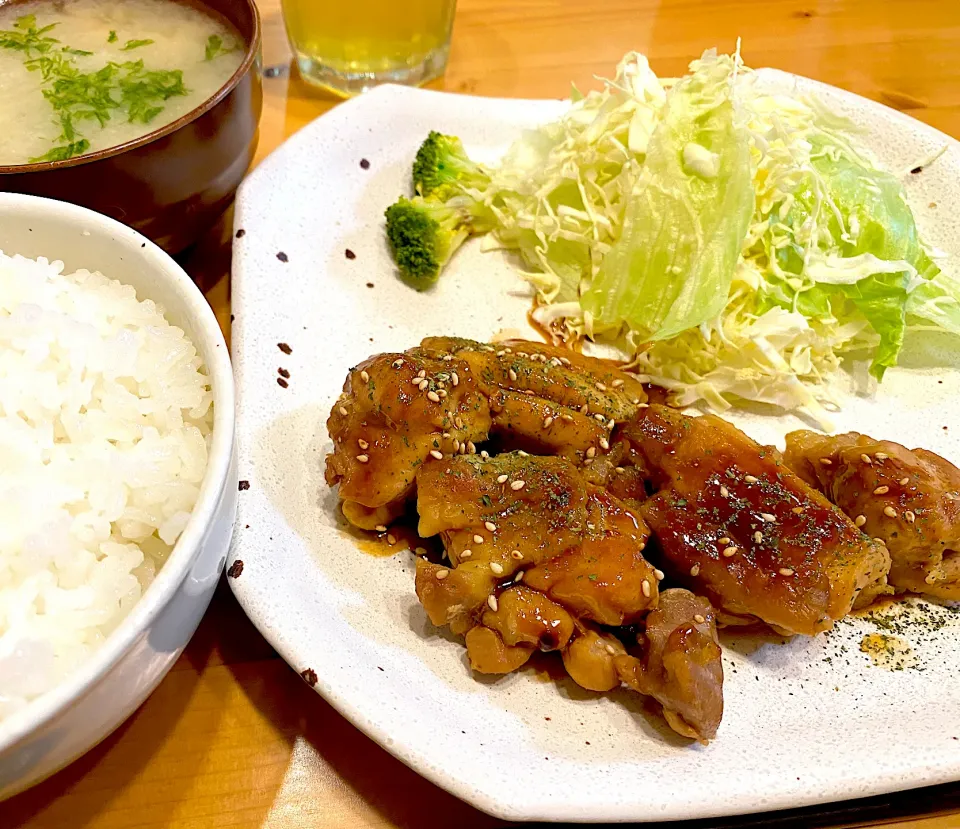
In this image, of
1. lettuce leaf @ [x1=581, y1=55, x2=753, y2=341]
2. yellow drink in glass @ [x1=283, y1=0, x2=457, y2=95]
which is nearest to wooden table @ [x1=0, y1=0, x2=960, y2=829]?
lettuce leaf @ [x1=581, y1=55, x2=753, y2=341]

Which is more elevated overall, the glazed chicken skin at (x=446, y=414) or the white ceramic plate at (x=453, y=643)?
the glazed chicken skin at (x=446, y=414)

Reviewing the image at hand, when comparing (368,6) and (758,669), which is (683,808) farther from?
(368,6)

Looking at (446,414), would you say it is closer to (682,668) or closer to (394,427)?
(394,427)

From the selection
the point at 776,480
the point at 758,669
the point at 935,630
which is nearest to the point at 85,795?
the point at 758,669

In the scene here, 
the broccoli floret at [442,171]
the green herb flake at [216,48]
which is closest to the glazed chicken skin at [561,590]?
the broccoli floret at [442,171]

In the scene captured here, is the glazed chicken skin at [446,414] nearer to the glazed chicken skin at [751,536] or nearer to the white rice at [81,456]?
the glazed chicken skin at [751,536]
